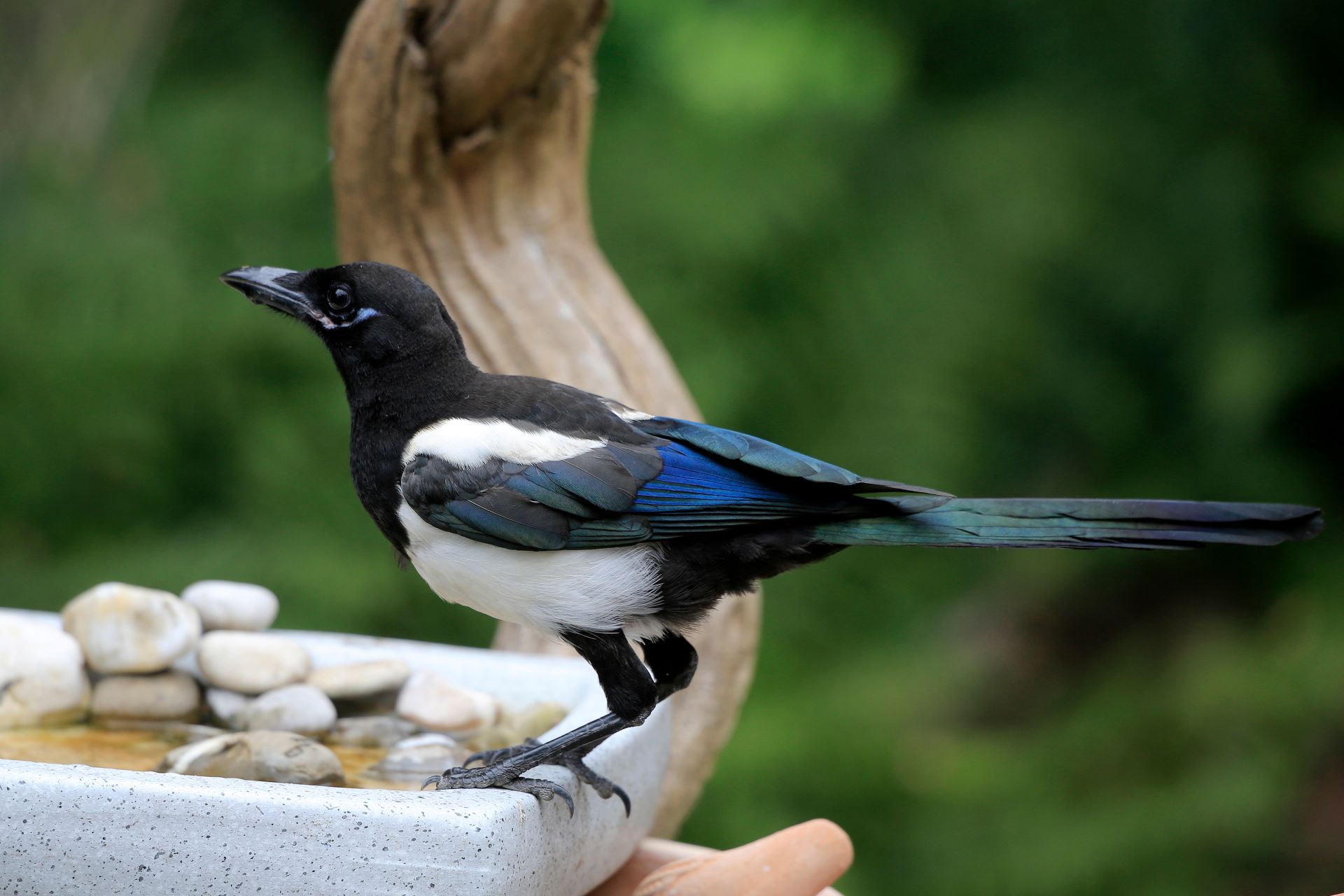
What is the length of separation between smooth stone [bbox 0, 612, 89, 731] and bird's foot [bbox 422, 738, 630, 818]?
524 millimetres

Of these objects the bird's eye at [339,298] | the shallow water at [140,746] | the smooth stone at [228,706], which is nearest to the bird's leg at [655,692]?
the shallow water at [140,746]

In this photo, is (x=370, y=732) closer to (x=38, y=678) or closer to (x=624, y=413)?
(x=38, y=678)

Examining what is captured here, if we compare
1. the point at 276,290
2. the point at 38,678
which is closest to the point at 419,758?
the point at 38,678

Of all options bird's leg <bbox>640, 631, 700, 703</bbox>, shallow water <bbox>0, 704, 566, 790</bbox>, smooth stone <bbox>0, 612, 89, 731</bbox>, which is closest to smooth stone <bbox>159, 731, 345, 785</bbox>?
shallow water <bbox>0, 704, 566, 790</bbox>

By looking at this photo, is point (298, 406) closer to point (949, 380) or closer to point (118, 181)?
point (118, 181)

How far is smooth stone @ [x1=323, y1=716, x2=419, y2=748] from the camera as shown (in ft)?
6.03

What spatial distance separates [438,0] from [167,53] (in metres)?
2.00

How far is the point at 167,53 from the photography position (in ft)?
12.7

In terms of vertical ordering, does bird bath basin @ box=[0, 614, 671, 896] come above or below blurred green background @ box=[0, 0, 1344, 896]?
below

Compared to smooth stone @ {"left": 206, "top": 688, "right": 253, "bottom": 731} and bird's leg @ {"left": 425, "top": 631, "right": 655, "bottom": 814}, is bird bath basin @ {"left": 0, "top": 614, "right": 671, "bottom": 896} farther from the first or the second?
smooth stone @ {"left": 206, "top": 688, "right": 253, "bottom": 731}

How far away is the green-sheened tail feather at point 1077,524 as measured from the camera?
1488 mm

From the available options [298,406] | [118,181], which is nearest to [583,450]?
[298,406]

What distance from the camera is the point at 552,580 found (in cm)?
159

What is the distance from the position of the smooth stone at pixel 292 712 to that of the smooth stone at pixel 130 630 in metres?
0.13
